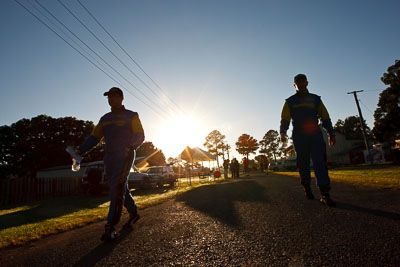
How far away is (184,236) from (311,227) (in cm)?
120

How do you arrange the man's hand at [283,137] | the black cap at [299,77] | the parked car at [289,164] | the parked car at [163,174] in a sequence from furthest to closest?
1. the parked car at [289,164]
2. the parked car at [163,174]
3. the man's hand at [283,137]
4. the black cap at [299,77]

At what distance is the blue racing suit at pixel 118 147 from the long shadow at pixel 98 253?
264 mm

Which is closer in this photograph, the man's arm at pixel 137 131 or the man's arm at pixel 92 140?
the man's arm at pixel 137 131

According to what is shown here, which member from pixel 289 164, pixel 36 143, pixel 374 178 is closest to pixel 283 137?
pixel 374 178

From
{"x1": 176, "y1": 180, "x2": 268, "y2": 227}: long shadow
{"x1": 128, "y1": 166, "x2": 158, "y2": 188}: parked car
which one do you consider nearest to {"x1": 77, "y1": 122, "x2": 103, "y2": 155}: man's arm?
{"x1": 176, "y1": 180, "x2": 268, "y2": 227}: long shadow

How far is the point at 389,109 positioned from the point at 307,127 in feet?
138

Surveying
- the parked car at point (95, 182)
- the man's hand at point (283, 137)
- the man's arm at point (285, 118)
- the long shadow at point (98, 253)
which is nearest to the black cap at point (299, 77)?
the man's arm at point (285, 118)

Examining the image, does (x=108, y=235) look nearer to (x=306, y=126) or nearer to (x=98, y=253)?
(x=98, y=253)

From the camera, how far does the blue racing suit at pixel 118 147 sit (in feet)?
8.68

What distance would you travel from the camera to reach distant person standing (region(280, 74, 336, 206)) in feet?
10.9

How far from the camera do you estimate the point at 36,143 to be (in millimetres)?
35031

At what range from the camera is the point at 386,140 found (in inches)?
1391

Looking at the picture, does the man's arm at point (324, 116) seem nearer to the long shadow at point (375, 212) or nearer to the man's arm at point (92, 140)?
the long shadow at point (375, 212)

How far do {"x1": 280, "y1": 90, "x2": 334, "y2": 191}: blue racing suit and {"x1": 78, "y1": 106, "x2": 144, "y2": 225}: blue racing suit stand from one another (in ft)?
7.97
